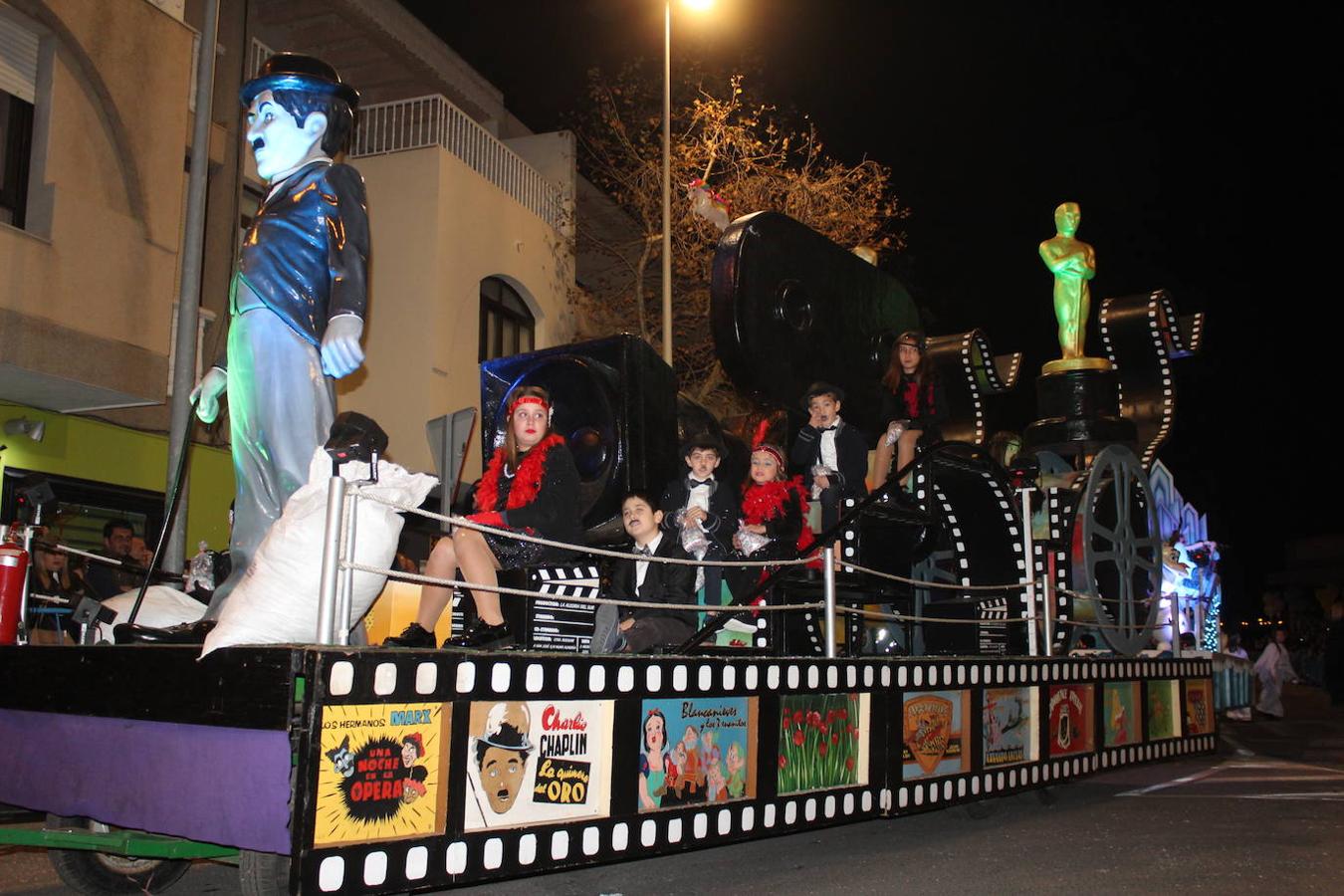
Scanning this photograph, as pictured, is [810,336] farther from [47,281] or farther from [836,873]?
[47,281]

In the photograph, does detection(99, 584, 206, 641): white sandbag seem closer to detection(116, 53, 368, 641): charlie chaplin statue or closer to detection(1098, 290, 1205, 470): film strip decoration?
detection(116, 53, 368, 641): charlie chaplin statue

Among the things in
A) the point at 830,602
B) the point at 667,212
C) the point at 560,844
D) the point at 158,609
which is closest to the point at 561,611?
the point at 830,602

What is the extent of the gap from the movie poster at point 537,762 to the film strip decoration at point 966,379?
5.54m

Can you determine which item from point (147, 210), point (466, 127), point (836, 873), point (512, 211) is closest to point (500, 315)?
point (512, 211)

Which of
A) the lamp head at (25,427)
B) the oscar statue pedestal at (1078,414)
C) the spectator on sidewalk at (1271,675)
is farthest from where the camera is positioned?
the spectator on sidewalk at (1271,675)

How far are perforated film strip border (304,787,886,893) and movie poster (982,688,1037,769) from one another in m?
1.40

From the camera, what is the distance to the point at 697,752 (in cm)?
437

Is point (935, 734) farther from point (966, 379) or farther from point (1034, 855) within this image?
point (966, 379)

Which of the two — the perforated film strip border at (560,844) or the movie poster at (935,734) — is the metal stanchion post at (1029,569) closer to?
the movie poster at (935,734)

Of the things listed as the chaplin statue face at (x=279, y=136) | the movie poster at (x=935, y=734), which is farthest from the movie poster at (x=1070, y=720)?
the chaplin statue face at (x=279, y=136)

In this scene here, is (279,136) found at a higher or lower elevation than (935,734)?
higher

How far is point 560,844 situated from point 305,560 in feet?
3.94

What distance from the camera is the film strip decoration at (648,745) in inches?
132

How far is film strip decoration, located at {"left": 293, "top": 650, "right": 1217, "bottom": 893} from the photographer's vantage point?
11.0 ft
